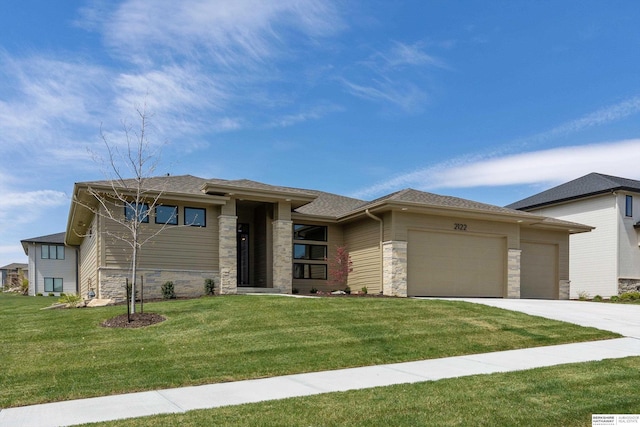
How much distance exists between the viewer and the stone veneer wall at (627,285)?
28.0 m

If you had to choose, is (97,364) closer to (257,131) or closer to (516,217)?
(257,131)

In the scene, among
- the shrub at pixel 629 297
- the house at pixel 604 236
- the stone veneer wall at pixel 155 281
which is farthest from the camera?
the house at pixel 604 236

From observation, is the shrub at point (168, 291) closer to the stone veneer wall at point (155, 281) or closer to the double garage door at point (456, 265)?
the stone veneer wall at point (155, 281)

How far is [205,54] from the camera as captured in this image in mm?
15742

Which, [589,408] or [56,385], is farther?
[56,385]

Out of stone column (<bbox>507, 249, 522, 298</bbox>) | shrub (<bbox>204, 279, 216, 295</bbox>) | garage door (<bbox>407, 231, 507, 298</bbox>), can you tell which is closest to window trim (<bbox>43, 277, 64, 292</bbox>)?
shrub (<bbox>204, 279, 216, 295</bbox>)

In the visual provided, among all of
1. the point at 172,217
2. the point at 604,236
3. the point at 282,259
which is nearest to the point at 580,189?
the point at 604,236

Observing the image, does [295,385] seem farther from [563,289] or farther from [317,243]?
[563,289]

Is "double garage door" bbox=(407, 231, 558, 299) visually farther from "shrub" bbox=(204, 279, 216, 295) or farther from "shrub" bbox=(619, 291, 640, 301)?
"shrub" bbox=(204, 279, 216, 295)

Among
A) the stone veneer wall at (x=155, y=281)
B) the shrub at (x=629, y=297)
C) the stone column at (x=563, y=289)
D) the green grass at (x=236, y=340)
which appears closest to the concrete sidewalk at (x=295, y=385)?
the green grass at (x=236, y=340)

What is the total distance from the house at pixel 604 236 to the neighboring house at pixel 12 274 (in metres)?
46.8

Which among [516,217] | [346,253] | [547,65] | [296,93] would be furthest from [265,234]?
[547,65]

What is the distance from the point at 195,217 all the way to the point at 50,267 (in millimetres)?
26868

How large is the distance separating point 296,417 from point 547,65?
54.5 feet
